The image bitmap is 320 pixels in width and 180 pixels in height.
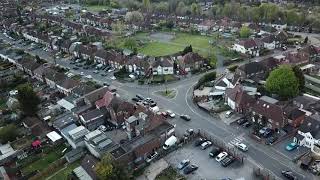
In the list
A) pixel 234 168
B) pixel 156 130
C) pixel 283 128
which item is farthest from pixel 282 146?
pixel 156 130

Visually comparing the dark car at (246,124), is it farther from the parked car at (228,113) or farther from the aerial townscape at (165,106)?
the parked car at (228,113)

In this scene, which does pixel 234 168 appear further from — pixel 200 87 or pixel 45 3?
pixel 45 3

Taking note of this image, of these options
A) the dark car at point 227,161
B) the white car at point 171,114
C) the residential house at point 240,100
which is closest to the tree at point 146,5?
the white car at point 171,114

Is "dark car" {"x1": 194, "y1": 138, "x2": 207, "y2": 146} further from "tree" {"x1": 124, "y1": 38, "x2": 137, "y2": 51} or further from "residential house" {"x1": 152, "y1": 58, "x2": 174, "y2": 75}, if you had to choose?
"tree" {"x1": 124, "y1": 38, "x2": 137, "y2": 51}

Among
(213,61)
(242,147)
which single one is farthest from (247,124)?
(213,61)

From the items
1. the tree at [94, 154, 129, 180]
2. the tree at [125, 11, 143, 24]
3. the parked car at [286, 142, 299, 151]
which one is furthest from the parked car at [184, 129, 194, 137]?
the tree at [125, 11, 143, 24]

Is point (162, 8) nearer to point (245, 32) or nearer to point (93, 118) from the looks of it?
point (245, 32)
